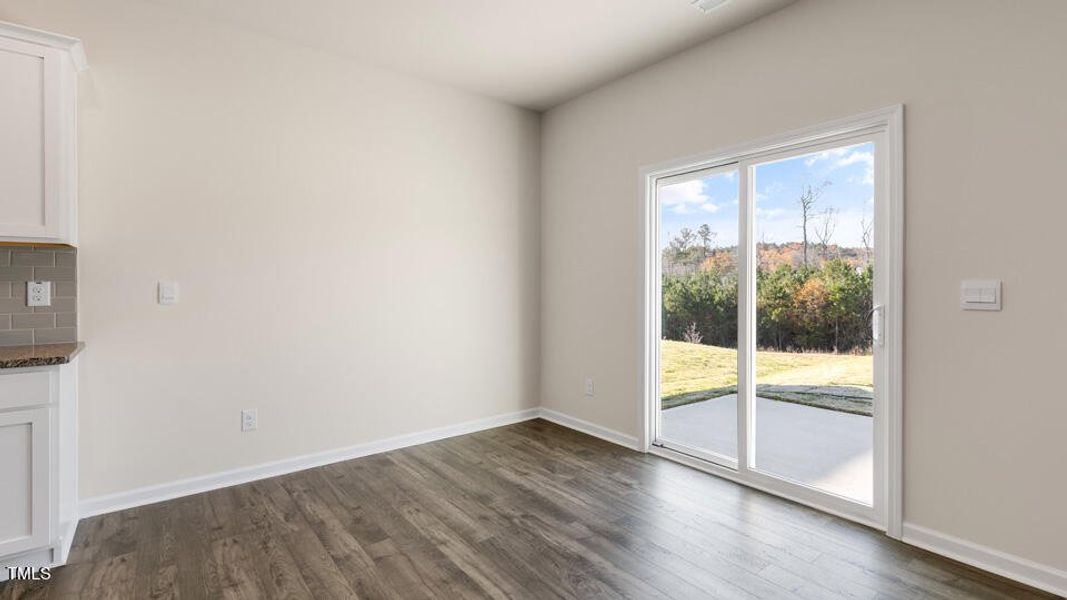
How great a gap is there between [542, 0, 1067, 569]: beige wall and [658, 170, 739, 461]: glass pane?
51cm

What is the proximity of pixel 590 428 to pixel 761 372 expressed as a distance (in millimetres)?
1507

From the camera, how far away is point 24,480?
207cm

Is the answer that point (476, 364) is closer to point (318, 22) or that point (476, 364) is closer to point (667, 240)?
point (667, 240)

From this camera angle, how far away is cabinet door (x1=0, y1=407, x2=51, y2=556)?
204cm

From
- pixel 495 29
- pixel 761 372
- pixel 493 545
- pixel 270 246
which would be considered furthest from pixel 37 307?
pixel 761 372

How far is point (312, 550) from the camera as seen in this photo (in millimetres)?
2367

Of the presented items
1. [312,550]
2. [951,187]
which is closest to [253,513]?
[312,550]

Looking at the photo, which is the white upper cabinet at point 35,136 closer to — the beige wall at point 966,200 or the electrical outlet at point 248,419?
the electrical outlet at point 248,419

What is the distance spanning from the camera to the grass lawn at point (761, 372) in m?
2.73

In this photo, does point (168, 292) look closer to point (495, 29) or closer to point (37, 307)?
point (37, 307)

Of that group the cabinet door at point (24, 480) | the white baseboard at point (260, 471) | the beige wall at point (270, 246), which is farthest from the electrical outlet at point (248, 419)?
the cabinet door at point (24, 480)

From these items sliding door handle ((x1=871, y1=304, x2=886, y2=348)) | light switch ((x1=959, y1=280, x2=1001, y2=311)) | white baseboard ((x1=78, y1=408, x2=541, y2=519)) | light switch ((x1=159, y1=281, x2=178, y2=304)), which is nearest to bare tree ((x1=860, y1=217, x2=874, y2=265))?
sliding door handle ((x1=871, y1=304, x2=886, y2=348))

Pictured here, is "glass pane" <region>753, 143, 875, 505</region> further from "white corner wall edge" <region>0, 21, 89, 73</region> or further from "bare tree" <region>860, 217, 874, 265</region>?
"white corner wall edge" <region>0, 21, 89, 73</region>

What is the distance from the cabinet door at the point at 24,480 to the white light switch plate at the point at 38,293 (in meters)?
0.72
